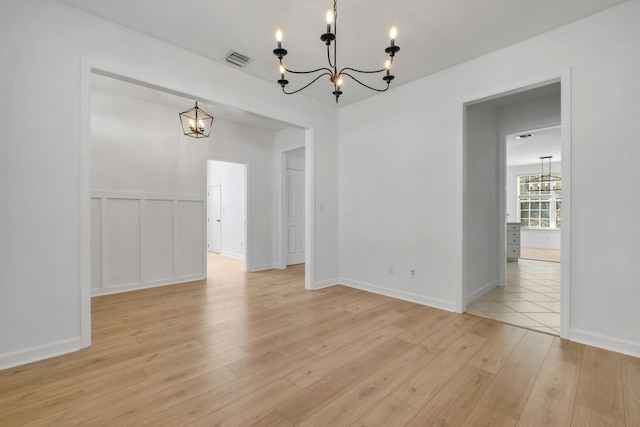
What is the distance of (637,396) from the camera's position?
1804 millimetres

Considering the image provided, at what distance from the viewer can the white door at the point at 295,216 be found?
21.2 ft

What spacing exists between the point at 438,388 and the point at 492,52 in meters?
3.33

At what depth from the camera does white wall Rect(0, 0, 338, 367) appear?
2.16m

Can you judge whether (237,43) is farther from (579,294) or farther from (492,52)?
(579,294)

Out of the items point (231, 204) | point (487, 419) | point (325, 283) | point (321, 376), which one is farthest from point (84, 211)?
point (231, 204)

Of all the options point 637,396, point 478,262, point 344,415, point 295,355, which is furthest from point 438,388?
point 478,262

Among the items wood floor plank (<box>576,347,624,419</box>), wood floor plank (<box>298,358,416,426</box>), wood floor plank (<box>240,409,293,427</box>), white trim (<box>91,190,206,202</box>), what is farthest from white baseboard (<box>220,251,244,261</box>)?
wood floor plank (<box>576,347,624,419</box>)

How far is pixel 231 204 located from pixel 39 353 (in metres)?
5.26

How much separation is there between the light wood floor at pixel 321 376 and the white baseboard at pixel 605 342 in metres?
0.08

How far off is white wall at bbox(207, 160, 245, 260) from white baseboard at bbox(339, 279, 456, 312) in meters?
3.48

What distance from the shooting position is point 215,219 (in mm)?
7977

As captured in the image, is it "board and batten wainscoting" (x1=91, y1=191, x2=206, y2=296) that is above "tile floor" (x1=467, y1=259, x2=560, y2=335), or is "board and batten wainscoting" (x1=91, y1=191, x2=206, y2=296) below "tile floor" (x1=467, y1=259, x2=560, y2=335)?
above

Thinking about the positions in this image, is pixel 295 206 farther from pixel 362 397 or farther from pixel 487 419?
pixel 487 419

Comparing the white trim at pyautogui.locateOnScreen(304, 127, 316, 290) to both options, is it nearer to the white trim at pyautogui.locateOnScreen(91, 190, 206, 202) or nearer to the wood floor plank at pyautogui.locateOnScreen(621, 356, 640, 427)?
the white trim at pyautogui.locateOnScreen(91, 190, 206, 202)
